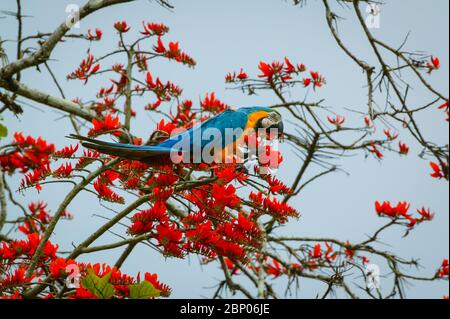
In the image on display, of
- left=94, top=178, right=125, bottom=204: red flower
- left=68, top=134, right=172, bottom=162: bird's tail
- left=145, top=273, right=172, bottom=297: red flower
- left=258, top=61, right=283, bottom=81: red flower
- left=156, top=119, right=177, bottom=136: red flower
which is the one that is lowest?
left=145, top=273, right=172, bottom=297: red flower

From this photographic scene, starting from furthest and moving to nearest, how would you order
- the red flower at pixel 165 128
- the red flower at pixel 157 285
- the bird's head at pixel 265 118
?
the bird's head at pixel 265 118, the red flower at pixel 165 128, the red flower at pixel 157 285

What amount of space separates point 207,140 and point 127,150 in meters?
0.44

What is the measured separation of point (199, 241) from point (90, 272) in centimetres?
50

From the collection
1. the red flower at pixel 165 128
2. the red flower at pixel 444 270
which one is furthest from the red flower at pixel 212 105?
the red flower at pixel 444 270

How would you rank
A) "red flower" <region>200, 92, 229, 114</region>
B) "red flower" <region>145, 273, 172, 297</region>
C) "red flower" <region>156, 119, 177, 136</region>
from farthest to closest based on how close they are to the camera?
"red flower" <region>200, 92, 229, 114</region> < "red flower" <region>156, 119, 177, 136</region> < "red flower" <region>145, 273, 172, 297</region>

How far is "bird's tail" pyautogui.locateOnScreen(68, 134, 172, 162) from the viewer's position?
1.67m

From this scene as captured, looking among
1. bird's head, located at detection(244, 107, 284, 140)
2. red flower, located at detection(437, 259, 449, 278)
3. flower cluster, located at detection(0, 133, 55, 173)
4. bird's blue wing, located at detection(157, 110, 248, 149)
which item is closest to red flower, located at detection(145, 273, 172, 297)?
bird's blue wing, located at detection(157, 110, 248, 149)

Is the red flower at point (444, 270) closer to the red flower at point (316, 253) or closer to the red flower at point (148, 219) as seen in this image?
the red flower at point (316, 253)

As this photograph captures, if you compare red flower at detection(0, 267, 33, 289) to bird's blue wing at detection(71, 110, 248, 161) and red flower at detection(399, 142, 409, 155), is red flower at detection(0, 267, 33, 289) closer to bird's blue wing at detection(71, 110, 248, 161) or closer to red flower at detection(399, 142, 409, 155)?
bird's blue wing at detection(71, 110, 248, 161)

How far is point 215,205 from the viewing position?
1857 millimetres

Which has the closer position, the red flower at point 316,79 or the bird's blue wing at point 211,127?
the bird's blue wing at point 211,127

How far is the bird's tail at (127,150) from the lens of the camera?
167 centimetres

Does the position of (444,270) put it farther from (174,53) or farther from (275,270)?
(174,53)
